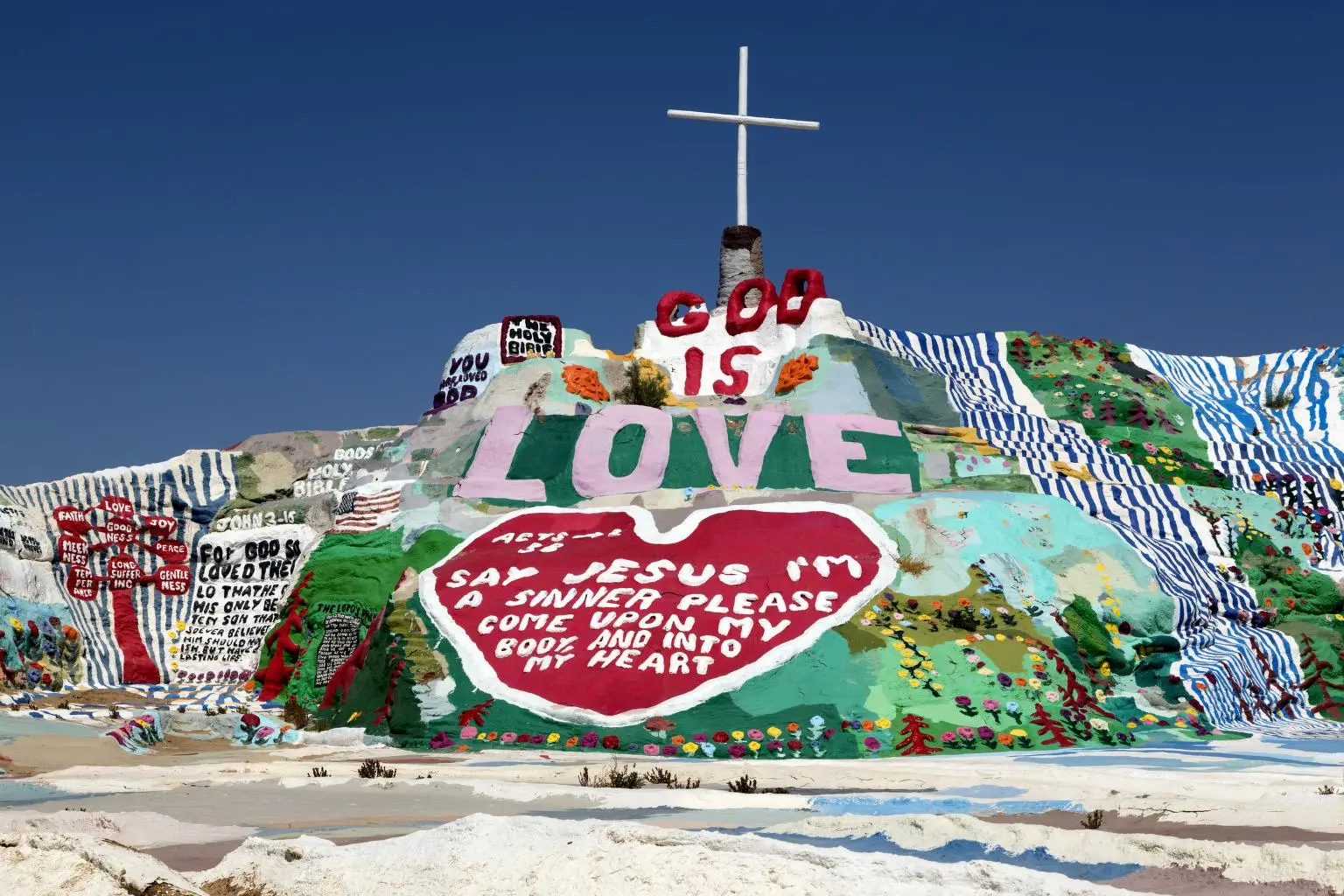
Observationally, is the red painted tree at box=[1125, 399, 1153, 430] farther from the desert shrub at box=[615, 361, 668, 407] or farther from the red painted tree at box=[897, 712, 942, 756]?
the red painted tree at box=[897, 712, 942, 756]

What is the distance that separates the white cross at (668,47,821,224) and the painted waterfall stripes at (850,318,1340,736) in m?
5.00

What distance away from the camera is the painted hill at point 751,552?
14.8 m

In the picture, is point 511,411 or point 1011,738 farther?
point 511,411

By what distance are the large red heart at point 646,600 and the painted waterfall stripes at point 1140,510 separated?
4122mm

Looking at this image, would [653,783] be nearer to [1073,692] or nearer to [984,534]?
[1073,692]

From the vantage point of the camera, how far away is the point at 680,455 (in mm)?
23734

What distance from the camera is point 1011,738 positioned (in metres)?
13.8

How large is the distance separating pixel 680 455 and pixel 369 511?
519 centimetres

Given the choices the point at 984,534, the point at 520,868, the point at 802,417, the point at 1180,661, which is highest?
the point at 802,417

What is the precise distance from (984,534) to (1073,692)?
2730 millimetres

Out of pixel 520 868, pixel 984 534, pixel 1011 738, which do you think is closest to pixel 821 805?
pixel 520 868

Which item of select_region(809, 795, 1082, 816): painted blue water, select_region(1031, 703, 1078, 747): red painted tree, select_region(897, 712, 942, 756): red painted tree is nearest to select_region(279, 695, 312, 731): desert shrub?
select_region(897, 712, 942, 756): red painted tree

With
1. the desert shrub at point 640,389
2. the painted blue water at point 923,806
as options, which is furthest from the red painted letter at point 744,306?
the painted blue water at point 923,806

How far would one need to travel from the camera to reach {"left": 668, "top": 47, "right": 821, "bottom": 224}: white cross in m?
33.5
